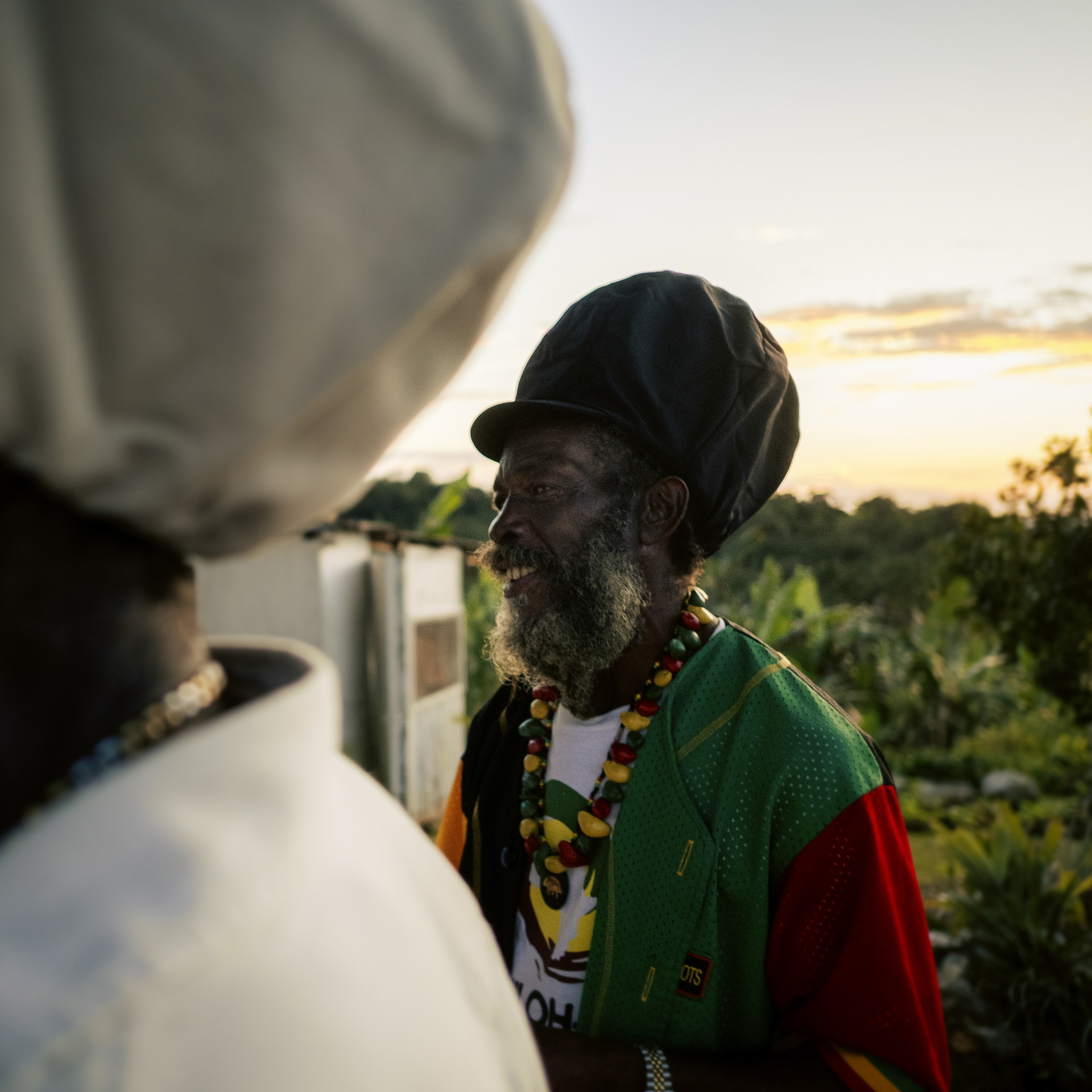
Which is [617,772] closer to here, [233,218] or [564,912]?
[564,912]

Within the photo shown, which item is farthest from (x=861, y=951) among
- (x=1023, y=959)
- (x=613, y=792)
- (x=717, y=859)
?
(x=1023, y=959)

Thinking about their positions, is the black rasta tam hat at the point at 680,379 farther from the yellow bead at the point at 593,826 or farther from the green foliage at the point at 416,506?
the green foliage at the point at 416,506

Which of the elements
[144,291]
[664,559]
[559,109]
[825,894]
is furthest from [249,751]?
[664,559]

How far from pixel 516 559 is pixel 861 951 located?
4.07 ft

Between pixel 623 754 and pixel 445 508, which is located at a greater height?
pixel 623 754

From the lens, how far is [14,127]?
1.70 feet

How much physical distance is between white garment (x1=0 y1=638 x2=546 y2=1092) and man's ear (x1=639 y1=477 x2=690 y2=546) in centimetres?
167

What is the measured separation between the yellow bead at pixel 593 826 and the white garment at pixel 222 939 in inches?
52.5

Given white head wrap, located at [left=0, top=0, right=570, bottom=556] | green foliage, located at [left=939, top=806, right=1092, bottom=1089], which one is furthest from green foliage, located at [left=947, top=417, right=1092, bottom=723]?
white head wrap, located at [left=0, top=0, right=570, bottom=556]

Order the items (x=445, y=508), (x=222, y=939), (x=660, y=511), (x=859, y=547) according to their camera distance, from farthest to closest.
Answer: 1. (x=859, y=547)
2. (x=445, y=508)
3. (x=660, y=511)
4. (x=222, y=939)

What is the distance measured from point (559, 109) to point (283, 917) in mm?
635

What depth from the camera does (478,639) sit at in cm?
1291

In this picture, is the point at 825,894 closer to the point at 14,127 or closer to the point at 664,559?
the point at 664,559

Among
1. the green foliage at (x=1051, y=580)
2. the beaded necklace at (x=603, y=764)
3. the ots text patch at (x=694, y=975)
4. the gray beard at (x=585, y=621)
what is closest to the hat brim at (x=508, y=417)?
the gray beard at (x=585, y=621)
